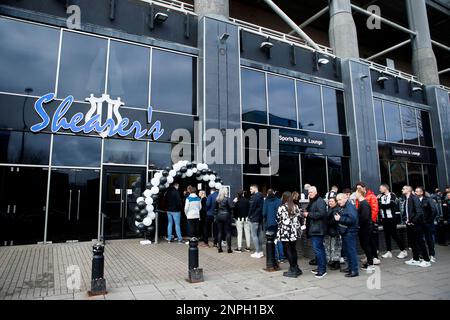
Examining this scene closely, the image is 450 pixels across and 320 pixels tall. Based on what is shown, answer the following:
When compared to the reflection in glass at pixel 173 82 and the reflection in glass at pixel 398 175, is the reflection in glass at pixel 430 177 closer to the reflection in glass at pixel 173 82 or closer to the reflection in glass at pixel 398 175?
the reflection in glass at pixel 398 175

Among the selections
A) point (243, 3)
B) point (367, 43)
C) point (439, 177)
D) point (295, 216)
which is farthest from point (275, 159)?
point (367, 43)

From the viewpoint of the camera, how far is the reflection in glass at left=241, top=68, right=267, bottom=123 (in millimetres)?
14133

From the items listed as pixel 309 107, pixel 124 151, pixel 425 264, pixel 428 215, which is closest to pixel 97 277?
pixel 124 151

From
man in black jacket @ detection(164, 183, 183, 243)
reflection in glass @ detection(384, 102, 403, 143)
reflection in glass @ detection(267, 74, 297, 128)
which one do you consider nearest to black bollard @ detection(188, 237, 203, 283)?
man in black jacket @ detection(164, 183, 183, 243)

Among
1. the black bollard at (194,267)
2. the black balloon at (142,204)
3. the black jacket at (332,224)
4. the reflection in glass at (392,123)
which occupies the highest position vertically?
the reflection in glass at (392,123)

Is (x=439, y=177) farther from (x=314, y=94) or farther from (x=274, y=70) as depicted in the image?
(x=274, y=70)

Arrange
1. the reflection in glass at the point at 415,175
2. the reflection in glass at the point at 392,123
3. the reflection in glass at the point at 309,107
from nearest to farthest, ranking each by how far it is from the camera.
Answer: the reflection in glass at the point at 309,107, the reflection in glass at the point at 392,123, the reflection in glass at the point at 415,175

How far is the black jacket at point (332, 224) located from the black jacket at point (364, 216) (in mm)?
670

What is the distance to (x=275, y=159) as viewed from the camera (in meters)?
14.4

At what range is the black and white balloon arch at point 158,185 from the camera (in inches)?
377

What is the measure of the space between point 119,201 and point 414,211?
9.26 metres

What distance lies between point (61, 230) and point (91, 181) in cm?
185

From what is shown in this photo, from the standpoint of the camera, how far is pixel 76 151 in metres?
10.5

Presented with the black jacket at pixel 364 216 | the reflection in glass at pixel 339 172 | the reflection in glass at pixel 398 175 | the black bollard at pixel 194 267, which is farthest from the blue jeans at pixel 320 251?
the reflection in glass at pixel 398 175
